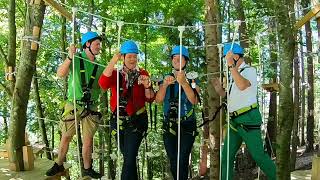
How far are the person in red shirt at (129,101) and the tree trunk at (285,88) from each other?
49.2 inches

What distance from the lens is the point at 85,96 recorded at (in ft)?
14.6

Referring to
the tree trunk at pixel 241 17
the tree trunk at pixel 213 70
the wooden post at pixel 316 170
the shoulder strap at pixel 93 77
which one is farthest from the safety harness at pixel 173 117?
the tree trunk at pixel 241 17

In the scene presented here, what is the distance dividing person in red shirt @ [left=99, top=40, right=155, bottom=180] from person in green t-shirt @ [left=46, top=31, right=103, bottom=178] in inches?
17.9

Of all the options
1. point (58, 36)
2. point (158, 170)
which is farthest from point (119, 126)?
point (158, 170)

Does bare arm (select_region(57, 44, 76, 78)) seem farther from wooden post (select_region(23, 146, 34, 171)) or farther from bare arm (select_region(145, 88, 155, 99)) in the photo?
wooden post (select_region(23, 146, 34, 171))

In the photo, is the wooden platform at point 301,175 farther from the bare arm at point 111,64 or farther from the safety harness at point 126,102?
the bare arm at point 111,64

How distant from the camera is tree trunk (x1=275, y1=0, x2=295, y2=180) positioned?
11.9ft

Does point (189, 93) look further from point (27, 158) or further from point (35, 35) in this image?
point (27, 158)

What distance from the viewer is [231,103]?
4117 mm

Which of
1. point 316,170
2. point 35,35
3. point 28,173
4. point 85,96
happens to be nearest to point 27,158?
point 28,173

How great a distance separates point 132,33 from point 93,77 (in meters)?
8.79

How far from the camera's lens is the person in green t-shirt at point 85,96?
4375 millimetres

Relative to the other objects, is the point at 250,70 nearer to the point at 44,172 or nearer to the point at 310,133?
the point at 44,172

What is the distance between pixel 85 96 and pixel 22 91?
128 centimetres
